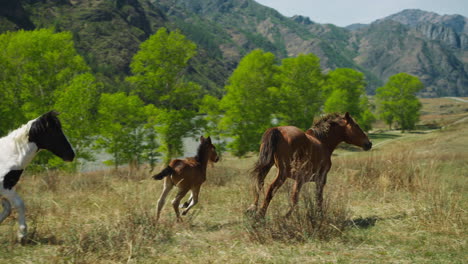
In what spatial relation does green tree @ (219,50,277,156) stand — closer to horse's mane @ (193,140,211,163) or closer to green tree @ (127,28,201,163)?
A: green tree @ (127,28,201,163)

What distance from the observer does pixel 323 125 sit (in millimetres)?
7805

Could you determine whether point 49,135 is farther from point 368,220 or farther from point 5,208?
point 368,220

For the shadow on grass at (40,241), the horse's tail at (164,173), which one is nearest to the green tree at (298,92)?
the horse's tail at (164,173)

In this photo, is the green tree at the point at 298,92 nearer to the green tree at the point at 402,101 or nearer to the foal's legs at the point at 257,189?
the green tree at the point at 402,101

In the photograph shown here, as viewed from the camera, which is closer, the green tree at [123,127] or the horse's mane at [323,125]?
the horse's mane at [323,125]

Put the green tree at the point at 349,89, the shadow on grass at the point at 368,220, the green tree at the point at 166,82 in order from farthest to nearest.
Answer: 1. the green tree at the point at 349,89
2. the green tree at the point at 166,82
3. the shadow on grass at the point at 368,220

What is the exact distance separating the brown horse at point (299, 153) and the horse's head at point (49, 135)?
336cm

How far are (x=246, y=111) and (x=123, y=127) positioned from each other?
10.5m

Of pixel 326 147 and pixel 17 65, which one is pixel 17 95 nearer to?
pixel 17 65

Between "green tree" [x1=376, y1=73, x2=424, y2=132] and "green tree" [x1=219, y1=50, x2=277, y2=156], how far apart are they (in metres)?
38.1

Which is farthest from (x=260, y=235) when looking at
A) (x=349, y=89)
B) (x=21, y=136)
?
(x=349, y=89)

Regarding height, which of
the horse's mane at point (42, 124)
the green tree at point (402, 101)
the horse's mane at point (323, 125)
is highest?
the horse's mane at point (42, 124)

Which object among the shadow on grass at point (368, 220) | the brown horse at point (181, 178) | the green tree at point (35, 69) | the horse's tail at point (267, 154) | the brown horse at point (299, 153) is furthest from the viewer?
the green tree at point (35, 69)

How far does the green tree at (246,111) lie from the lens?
1244 inches
